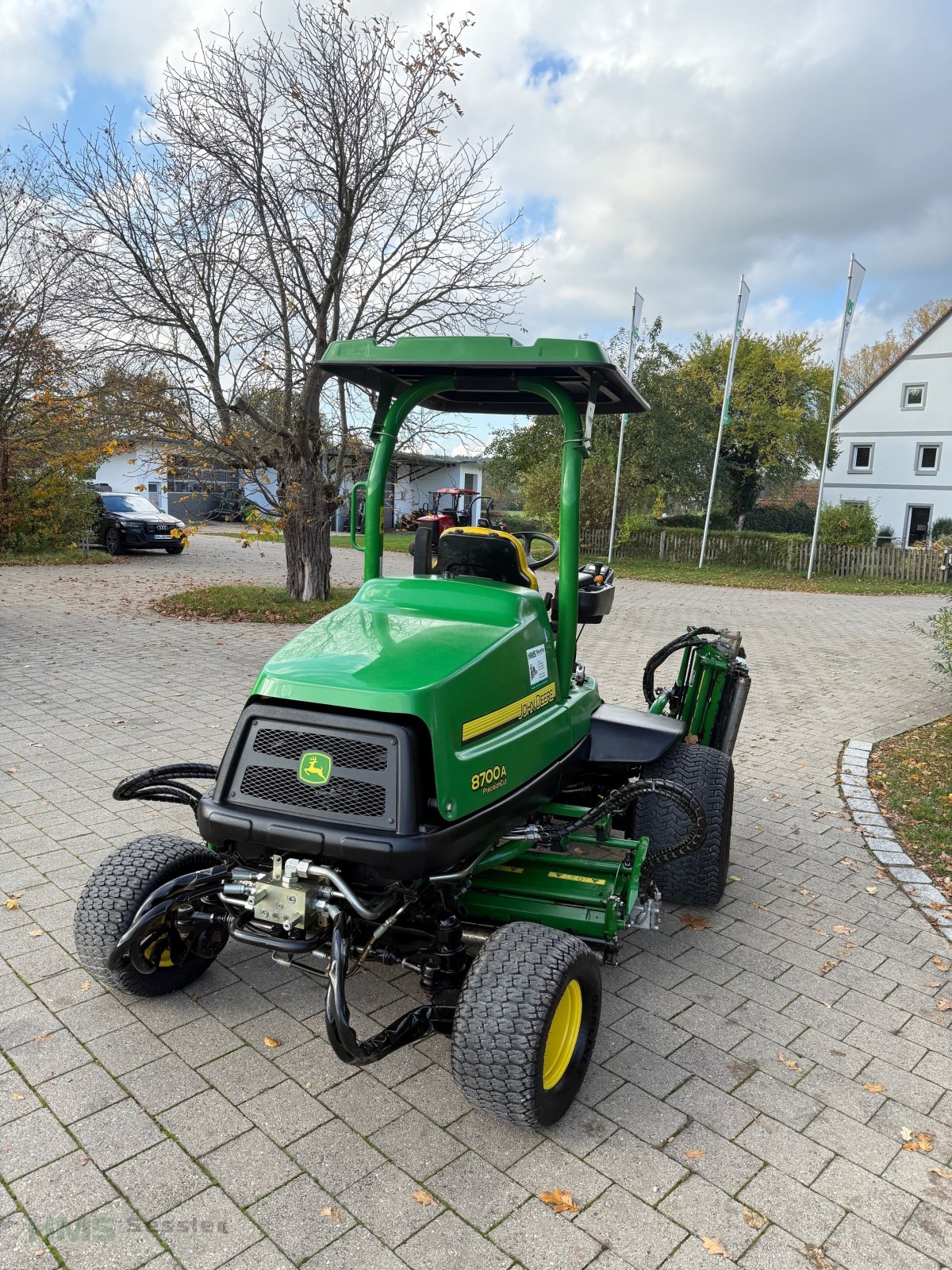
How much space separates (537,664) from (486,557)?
573 mm

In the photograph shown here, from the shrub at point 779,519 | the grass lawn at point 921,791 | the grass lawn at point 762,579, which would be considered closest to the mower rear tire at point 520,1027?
the grass lawn at point 921,791

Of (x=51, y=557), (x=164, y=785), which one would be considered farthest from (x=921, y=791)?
(x=51, y=557)

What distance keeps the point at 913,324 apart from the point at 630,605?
126ft

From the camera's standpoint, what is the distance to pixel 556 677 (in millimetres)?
3660

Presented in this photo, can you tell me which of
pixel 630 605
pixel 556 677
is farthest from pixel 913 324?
pixel 556 677

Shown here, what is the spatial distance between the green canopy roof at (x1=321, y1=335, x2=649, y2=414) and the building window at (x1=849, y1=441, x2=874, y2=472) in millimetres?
31740

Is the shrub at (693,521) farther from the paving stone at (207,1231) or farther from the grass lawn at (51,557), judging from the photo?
A: the paving stone at (207,1231)

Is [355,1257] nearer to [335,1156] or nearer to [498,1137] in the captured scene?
[335,1156]

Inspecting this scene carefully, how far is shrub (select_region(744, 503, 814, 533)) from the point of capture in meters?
35.8

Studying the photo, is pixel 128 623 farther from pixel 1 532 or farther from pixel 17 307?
pixel 1 532

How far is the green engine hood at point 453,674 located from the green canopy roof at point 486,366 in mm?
853

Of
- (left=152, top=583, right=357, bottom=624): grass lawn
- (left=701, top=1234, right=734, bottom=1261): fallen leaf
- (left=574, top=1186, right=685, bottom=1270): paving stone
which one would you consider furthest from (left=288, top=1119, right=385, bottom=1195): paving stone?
(left=152, top=583, right=357, bottom=624): grass lawn

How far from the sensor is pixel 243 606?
1280 cm

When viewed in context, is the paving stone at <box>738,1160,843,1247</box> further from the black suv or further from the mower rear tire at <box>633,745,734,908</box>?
the black suv
